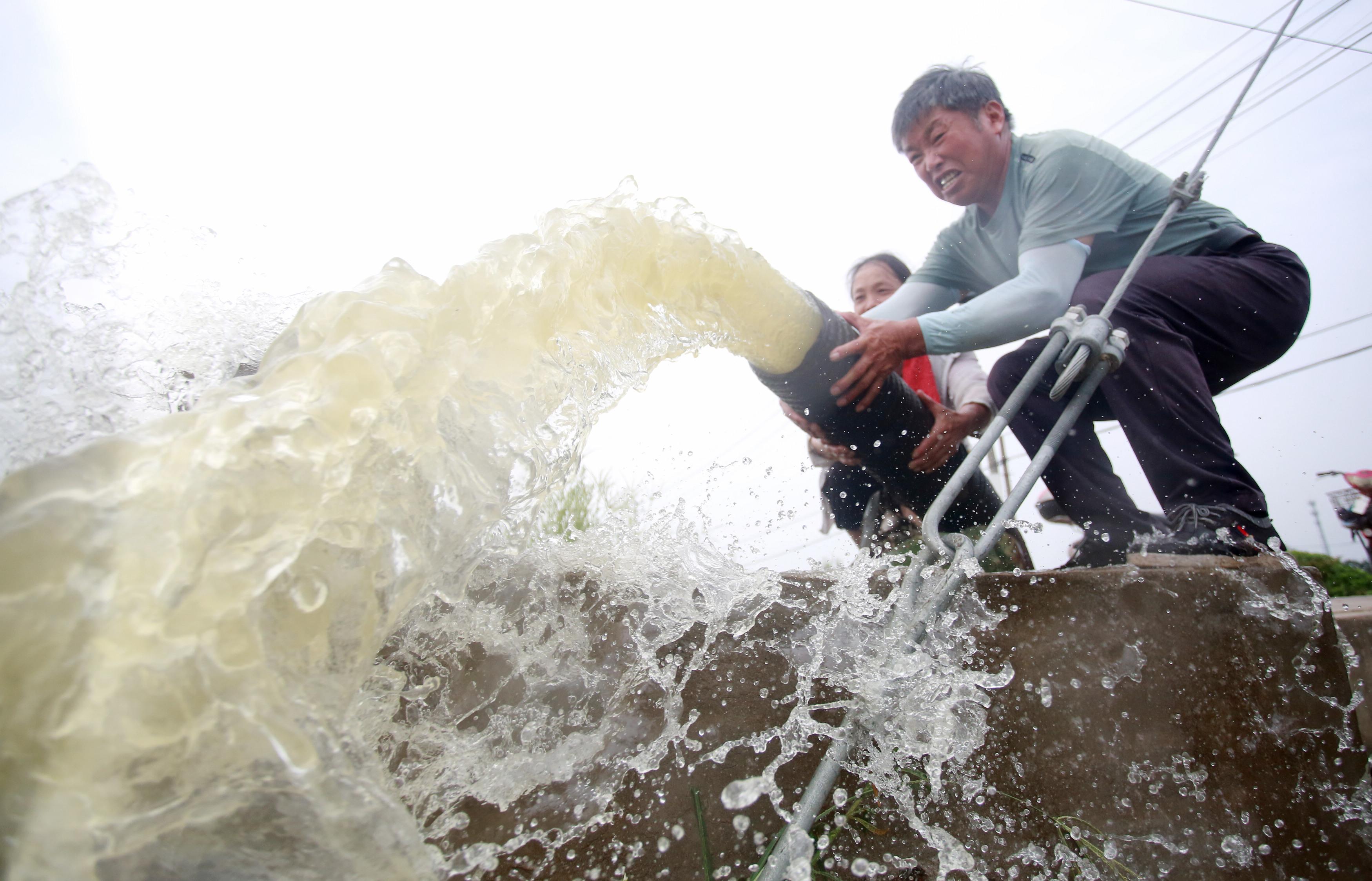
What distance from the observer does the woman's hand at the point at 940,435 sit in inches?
103

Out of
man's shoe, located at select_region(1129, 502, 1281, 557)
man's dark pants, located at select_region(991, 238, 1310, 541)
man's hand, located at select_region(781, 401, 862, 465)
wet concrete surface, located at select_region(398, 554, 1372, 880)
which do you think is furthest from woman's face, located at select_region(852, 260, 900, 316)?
wet concrete surface, located at select_region(398, 554, 1372, 880)

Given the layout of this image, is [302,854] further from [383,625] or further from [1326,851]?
[1326,851]

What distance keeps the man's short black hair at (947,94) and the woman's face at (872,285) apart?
3.14 feet

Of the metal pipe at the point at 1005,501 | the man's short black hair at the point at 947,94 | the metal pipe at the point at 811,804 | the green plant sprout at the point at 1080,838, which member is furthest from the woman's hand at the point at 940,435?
the metal pipe at the point at 811,804

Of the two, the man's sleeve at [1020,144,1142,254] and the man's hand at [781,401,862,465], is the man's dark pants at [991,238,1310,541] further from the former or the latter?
the man's hand at [781,401,862,465]

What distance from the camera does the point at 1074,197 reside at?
2.50m

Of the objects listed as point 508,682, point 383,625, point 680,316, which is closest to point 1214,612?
point 680,316

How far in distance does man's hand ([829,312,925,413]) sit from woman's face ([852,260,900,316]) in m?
1.40

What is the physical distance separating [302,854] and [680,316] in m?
1.42

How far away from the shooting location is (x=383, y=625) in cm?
100

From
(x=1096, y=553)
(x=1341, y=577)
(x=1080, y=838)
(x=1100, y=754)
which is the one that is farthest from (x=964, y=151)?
(x=1341, y=577)

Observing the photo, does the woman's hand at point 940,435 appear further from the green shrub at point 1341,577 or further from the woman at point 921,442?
the green shrub at point 1341,577

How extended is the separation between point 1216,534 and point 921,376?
5.70 ft

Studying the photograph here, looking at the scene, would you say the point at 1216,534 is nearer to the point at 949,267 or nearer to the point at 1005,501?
the point at 1005,501
